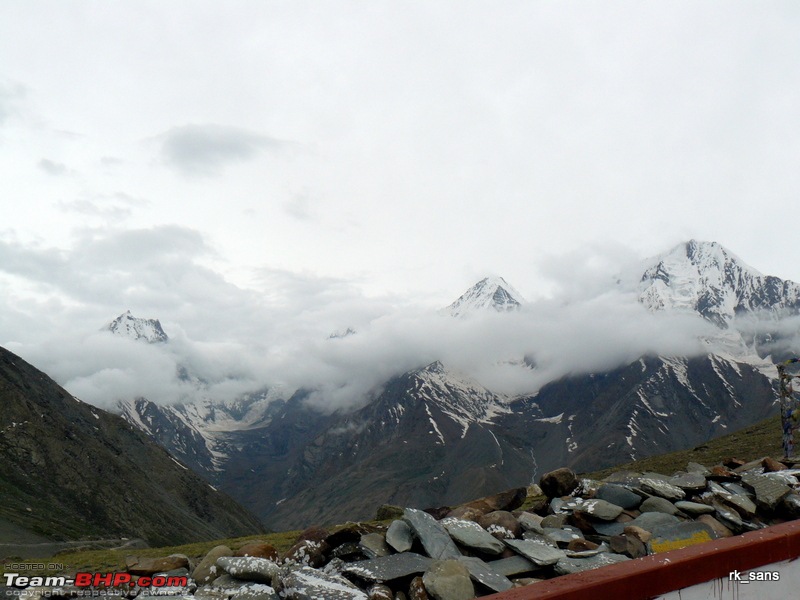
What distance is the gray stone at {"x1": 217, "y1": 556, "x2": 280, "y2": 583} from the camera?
938cm

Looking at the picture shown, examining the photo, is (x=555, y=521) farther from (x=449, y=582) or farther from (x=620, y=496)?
(x=449, y=582)

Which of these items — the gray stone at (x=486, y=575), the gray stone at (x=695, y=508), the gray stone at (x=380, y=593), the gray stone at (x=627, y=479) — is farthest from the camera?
the gray stone at (x=627, y=479)

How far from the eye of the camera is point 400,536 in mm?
10320

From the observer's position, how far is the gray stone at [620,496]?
499 inches

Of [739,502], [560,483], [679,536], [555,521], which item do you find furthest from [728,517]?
[560,483]

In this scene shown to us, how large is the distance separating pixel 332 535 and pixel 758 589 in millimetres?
7301

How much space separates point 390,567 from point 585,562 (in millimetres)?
3379

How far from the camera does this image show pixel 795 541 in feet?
23.5

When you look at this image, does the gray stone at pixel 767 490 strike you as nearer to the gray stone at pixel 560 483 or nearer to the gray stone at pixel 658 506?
the gray stone at pixel 658 506

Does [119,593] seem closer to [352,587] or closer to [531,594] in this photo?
[352,587]

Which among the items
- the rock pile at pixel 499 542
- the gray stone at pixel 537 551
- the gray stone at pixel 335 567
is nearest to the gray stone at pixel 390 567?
the rock pile at pixel 499 542

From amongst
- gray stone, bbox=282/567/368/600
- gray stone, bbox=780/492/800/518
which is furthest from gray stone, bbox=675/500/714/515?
gray stone, bbox=282/567/368/600

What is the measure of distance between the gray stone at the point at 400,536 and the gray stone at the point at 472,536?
2.62 feet

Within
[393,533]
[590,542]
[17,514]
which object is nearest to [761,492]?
[590,542]
